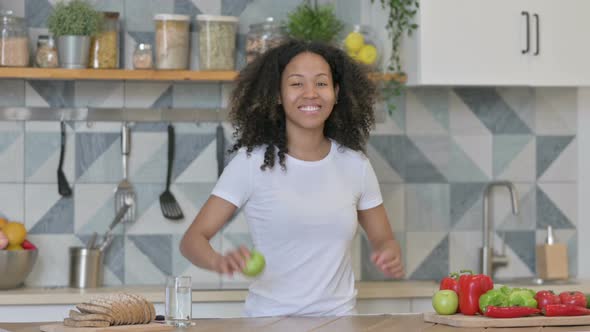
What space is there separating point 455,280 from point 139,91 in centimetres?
169

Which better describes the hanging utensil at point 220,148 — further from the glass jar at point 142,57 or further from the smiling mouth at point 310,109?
the smiling mouth at point 310,109

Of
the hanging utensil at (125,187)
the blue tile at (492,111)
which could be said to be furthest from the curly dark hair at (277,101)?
the blue tile at (492,111)

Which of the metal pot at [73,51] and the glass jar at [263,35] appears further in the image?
the glass jar at [263,35]

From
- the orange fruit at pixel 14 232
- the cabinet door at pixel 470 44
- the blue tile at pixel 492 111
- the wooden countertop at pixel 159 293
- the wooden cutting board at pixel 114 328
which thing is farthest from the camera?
the blue tile at pixel 492 111

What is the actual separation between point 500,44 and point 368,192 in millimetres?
1196

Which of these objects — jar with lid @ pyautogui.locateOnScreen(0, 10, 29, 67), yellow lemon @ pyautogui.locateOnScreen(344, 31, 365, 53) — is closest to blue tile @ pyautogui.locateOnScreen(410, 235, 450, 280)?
yellow lemon @ pyautogui.locateOnScreen(344, 31, 365, 53)

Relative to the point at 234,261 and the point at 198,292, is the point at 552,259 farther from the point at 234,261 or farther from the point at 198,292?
the point at 234,261

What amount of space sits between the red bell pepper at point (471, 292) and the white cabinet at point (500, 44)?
4.13ft

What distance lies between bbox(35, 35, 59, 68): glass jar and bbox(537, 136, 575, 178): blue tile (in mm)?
1885

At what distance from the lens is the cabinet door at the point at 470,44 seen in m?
3.62

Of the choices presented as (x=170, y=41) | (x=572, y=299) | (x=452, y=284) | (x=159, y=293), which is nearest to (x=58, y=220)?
(x=159, y=293)

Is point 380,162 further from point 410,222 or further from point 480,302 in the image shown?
point 480,302

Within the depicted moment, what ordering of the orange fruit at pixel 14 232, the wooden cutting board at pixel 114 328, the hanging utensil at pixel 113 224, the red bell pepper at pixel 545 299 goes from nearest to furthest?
1. the wooden cutting board at pixel 114 328
2. the red bell pepper at pixel 545 299
3. the orange fruit at pixel 14 232
4. the hanging utensil at pixel 113 224

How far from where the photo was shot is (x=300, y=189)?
2625 millimetres
